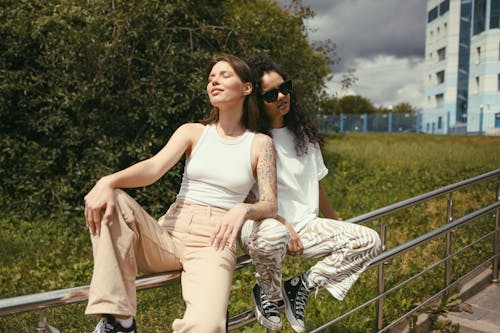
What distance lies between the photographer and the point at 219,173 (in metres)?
2.32

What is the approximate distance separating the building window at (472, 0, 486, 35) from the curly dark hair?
25454mm

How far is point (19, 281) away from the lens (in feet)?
16.4

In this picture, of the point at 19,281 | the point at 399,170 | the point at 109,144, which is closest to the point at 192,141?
the point at 19,281

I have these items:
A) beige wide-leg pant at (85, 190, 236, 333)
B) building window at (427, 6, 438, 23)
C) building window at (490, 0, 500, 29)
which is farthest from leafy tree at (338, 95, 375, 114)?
beige wide-leg pant at (85, 190, 236, 333)

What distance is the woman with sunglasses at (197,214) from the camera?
181 cm

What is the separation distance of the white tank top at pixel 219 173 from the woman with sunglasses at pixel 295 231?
0.23 metres

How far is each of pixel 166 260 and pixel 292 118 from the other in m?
1.08

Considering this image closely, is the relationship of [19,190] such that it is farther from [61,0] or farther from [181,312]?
[181,312]

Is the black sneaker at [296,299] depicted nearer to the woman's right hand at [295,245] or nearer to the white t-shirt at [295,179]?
the woman's right hand at [295,245]

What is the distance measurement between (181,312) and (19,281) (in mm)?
1762

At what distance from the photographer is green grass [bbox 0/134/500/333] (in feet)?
13.4

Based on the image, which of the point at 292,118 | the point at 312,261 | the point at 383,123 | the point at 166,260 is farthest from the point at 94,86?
the point at 383,123

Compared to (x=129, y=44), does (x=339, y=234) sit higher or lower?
lower

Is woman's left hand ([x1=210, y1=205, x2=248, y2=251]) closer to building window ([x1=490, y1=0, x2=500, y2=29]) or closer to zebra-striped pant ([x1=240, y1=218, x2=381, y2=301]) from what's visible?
zebra-striped pant ([x1=240, y1=218, x2=381, y2=301])
